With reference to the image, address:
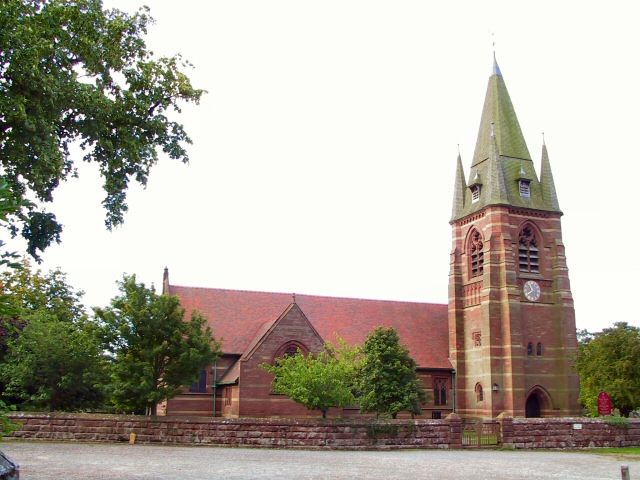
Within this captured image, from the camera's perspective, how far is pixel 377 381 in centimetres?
3556

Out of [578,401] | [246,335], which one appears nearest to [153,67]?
[246,335]

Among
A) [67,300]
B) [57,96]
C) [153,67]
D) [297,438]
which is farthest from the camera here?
[67,300]

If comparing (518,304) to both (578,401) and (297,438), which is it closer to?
(578,401)

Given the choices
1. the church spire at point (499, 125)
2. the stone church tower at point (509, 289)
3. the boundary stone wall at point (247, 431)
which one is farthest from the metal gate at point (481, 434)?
the church spire at point (499, 125)

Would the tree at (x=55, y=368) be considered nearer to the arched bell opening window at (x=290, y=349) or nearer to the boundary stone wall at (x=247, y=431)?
the boundary stone wall at (x=247, y=431)

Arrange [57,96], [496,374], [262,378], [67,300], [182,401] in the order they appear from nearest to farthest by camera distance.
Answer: [57,96] < [262,378] < [182,401] < [496,374] < [67,300]

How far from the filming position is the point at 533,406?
46719mm

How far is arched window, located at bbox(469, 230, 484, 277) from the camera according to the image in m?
48.8

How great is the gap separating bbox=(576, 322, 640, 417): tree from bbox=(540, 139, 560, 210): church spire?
46.7 feet

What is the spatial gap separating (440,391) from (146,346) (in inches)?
994

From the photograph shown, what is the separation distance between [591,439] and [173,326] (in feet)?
63.7

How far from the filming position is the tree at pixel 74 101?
1459 centimetres

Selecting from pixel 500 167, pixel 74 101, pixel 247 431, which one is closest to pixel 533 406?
pixel 500 167

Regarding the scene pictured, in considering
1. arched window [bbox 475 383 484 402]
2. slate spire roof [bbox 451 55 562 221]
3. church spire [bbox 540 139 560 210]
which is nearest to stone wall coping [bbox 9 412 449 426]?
arched window [bbox 475 383 484 402]
